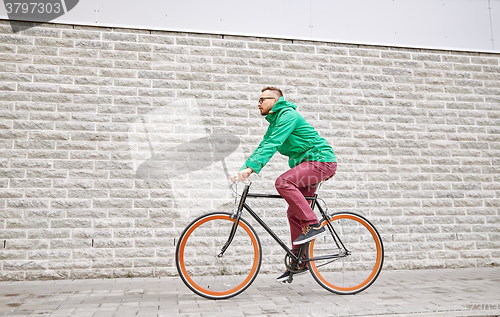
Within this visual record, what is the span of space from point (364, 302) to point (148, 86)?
3.44m

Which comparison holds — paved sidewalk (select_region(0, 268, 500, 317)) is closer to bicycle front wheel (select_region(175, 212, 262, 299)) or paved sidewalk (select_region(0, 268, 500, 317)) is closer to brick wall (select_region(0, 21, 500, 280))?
bicycle front wheel (select_region(175, 212, 262, 299))

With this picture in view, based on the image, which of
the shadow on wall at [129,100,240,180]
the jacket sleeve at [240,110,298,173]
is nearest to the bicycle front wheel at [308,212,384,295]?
the jacket sleeve at [240,110,298,173]

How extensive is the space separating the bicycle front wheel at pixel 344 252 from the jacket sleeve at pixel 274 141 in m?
0.88

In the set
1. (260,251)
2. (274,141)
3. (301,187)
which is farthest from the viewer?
(301,187)

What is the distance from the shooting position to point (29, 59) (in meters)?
4.56

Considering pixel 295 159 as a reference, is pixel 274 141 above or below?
above

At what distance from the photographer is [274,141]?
125 inches

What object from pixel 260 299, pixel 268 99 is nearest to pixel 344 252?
pixel 260 299

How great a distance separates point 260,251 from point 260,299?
1.28ft

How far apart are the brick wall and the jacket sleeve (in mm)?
1582

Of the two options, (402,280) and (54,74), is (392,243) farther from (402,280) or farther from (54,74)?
(54,74)

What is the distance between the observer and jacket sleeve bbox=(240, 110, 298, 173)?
10.2 ft

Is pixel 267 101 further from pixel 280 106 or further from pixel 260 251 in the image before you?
pixel 260 251

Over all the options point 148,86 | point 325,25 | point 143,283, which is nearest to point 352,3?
point 325,25
